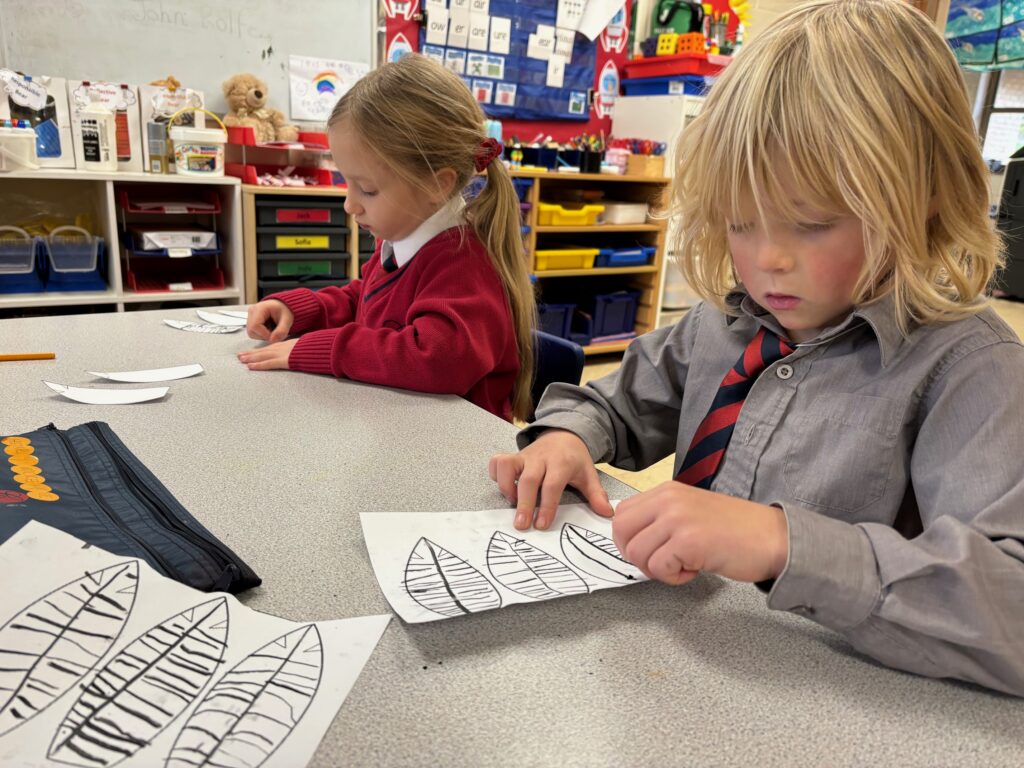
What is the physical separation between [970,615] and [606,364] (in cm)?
293

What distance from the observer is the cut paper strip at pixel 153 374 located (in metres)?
0.93

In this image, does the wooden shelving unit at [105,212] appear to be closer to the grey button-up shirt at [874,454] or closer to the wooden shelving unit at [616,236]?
the wooden shelving unit at [616,236]

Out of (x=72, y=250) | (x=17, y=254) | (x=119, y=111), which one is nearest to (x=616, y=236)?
(x=119, y=111)

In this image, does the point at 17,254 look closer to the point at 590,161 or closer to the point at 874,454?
the point at 590,161

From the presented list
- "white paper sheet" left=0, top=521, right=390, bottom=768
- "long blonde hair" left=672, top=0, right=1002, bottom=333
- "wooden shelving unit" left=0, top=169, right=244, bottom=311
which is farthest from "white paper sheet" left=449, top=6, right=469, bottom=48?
"white paper sheet" left=0, top=521, right=390, bottom=768

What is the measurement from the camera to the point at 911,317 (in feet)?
1.90

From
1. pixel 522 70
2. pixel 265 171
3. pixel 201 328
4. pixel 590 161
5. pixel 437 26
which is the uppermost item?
pixel 437 26

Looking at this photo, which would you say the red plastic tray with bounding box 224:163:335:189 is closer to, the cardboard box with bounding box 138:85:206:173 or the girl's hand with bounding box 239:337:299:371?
the cardboard box with bounding box 138:85:206:173

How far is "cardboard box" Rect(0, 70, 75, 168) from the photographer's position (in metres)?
2.06

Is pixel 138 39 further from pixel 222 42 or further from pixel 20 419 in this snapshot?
pixel 20 419

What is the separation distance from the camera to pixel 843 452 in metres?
0.61

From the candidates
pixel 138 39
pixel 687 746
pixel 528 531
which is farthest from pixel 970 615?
pixel 138 39

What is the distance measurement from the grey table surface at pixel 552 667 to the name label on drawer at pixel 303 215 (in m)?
1.73

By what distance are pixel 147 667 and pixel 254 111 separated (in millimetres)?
2467
